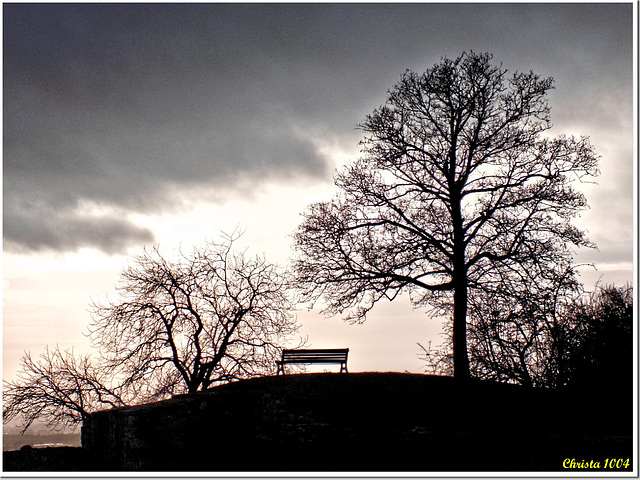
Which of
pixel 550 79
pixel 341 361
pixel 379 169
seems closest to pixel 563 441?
pixel 341 361

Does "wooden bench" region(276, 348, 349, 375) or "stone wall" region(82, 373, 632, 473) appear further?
"wooden bench" region(276, 348, 349, 375)

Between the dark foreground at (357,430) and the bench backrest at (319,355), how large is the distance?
0.54 m

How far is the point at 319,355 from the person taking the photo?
54.6ft

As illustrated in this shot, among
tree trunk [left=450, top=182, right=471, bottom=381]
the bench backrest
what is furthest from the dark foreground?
tree trunk [left=450, top=182, right=471, bottom=381]

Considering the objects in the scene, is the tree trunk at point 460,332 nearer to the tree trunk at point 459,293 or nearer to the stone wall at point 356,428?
the tree trunk at point 459,293

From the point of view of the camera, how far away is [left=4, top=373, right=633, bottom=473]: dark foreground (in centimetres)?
1067

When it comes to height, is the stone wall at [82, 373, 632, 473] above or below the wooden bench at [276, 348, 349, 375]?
below

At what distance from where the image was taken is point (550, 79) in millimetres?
17203

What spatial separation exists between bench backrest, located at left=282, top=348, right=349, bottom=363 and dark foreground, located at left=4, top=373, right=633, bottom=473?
1.76 ft

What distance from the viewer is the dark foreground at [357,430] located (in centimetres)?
1067

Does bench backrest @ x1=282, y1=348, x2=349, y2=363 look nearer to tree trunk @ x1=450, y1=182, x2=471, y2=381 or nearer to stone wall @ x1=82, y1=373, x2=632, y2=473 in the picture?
stone wall @ x1=82, y1=373, x2=632, y2=473

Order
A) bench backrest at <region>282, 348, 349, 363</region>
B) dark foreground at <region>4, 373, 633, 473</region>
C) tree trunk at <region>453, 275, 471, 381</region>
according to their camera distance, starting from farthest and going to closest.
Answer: bench backrest at <region>282, 348, 349, 363</region>
tree trunk at <region>453, 275, 471, 381</region>
dark foreground at <region>4, 373, 633, 473</region>

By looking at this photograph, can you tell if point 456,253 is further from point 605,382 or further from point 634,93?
point 634,93

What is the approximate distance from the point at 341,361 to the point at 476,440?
21.0 ft
